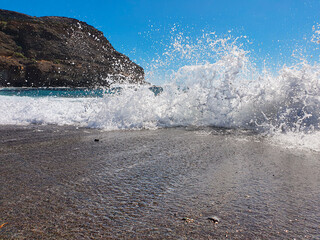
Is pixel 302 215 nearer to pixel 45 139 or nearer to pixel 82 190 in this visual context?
pixel 82 190

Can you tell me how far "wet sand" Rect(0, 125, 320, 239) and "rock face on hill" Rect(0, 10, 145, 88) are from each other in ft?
102

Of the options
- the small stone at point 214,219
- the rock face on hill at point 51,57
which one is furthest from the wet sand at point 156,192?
the rock face on hill at point 51,57

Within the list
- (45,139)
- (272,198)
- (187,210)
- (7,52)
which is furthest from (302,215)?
(7,52)

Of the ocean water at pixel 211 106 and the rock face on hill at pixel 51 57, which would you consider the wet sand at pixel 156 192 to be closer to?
the ocean water at pixel 211 106

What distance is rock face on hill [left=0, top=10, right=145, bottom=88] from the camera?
35.7 m

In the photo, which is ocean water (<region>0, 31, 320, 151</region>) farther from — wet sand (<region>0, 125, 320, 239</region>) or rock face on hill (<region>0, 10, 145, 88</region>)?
rock face on hill (<region>0, 10, 145, 88</region>)

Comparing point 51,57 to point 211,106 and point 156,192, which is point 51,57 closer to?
point 211,106

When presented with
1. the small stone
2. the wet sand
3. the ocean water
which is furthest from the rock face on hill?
the small stone

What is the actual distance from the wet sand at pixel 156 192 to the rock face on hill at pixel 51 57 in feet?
102

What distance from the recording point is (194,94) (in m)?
6.54

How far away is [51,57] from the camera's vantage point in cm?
4544

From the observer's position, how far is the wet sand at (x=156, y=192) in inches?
51.2

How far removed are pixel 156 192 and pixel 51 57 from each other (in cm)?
5012

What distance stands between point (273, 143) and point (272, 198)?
222 centimetres
